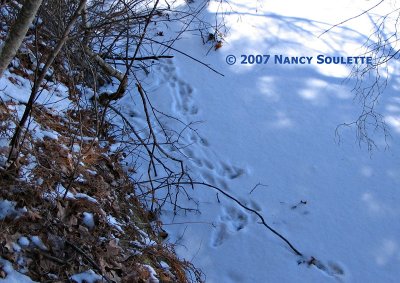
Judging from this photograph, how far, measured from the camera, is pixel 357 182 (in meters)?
4.39

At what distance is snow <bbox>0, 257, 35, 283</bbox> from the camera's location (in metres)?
2.32

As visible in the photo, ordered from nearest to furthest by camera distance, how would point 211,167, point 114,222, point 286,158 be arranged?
point 114,222
point 211,167
point 286,158

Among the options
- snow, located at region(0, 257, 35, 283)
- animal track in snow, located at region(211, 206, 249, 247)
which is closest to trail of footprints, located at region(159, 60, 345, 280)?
animal track in snow, located at region(211, 206, 249, 247)

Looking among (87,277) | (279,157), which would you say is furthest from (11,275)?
(279,157)

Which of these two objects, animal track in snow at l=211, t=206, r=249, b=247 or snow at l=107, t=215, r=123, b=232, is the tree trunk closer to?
snow at l=107, t=215, r=123, b=232

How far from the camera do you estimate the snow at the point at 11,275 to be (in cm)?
232

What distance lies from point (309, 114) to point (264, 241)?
1743 mm

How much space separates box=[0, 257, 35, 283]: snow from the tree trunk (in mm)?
927

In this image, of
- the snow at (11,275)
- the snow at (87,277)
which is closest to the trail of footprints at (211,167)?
the snow at (87,277)

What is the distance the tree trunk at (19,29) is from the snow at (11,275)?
93 centimetres

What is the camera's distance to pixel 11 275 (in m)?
2.34

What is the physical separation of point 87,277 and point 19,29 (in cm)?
126

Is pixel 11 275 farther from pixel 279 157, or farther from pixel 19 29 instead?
pixel 279 157

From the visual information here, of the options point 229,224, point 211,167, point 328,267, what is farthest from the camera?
point 211,167
